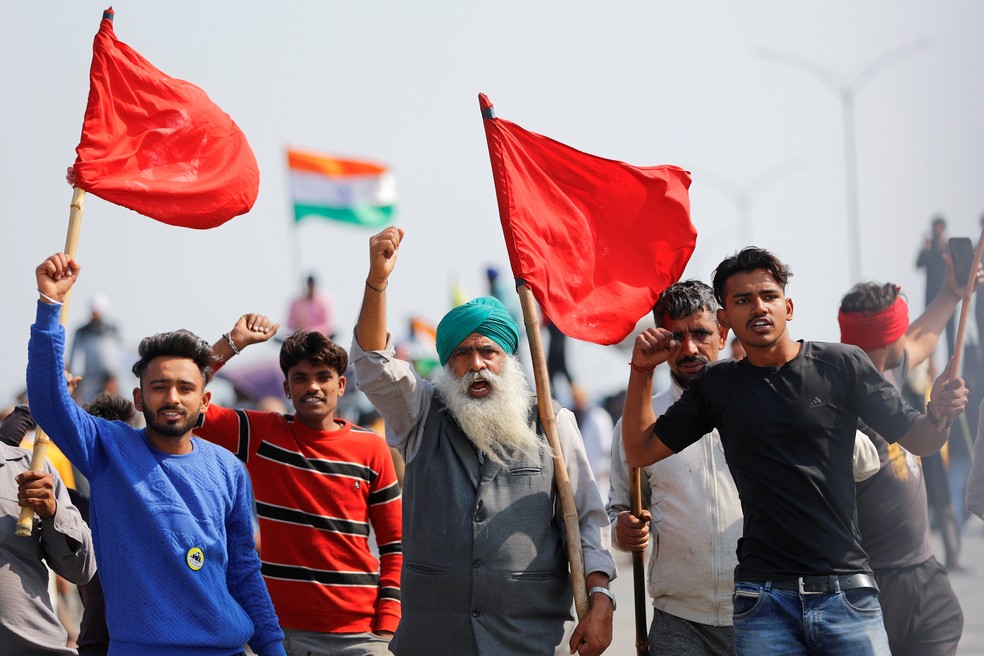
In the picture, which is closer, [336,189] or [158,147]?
[158,147]

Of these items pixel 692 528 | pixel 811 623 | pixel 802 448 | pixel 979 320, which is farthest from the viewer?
pixel 979 320

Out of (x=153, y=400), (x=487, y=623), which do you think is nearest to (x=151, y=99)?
(x=153, y=400)

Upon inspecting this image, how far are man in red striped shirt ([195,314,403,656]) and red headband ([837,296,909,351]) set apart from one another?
87.6 inches

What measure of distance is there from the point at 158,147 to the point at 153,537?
195 centimetres

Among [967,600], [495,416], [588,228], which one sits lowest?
[967,600]

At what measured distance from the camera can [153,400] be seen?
4641mm

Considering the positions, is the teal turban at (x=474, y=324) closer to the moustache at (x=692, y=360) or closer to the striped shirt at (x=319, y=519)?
the moustache at (x=692, y=360)

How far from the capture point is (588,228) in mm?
5500

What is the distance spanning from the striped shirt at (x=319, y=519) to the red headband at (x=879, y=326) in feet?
7.35

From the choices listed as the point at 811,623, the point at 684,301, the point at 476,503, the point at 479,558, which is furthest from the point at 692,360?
the point at 811,623

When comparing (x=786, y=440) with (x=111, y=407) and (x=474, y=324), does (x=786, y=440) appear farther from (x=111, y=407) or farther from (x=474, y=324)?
(x=111, y=407)

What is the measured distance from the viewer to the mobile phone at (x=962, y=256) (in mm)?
5801

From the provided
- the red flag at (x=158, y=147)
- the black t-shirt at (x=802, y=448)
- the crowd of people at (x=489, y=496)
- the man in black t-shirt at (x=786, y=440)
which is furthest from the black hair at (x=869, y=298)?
the red flag at (x=158, y=147)

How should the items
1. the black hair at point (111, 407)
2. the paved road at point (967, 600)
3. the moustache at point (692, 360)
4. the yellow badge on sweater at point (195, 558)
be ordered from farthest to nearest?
1. the paved road at point (967, 600)
2. the black hair at point (111, 407)
3. the moustache at point (692, 360)
4. the yellow badge on sweater at point (195, 558)
